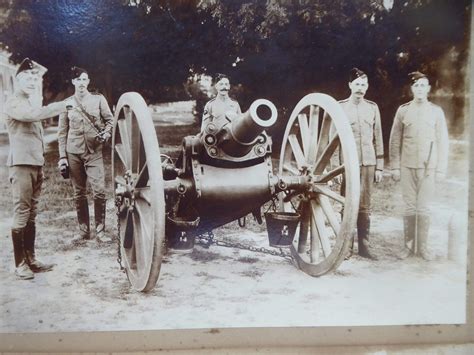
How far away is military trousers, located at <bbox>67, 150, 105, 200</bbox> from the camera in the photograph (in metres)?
3.83

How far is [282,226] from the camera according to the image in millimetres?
3752

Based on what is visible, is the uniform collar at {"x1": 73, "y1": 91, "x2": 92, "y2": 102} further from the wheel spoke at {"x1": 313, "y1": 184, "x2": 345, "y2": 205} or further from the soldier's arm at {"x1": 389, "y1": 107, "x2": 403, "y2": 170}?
the soldier's arm at {"x1": 389, "y1": 107, "x2": 403, "y2": 170}

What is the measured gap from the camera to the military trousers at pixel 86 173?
3828 mm

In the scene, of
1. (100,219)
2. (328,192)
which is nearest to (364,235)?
(328,192)

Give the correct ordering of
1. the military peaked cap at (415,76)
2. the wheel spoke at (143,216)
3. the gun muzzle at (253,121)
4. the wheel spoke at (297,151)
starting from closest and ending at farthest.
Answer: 1. the gun muzzle at (253,121)
2. the wheel spoke at (143,216)
3. the wheel spoke at (297,151)
4. the military peaked cap at (415,76)

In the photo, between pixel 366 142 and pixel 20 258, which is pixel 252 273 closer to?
pixel 366 142

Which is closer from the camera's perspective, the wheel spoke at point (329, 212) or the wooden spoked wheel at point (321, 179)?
the wooden spoked wheel at point (321, 179)

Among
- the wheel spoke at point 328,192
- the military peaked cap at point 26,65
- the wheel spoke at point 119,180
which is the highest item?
the military peaked cap at point 26,65

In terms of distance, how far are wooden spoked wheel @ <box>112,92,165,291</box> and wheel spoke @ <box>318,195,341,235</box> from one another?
1.21 meters

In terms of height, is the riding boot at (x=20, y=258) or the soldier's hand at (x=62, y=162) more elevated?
the soldier's hand at (x=62, y=162)

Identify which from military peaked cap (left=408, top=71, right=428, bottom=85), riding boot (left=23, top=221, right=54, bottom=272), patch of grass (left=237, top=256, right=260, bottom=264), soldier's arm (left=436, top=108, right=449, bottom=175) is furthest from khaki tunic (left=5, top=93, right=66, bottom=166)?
soldier's arm (left=436, top=108, right=449, bottom=175)

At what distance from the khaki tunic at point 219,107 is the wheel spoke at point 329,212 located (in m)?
0.90

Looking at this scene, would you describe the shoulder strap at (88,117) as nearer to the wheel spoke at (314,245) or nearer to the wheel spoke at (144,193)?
the wheel spoke at (144,193)

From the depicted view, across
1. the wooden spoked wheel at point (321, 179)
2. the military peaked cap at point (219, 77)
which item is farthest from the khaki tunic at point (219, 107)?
the wooden spoked wheel at point (321, 179)
